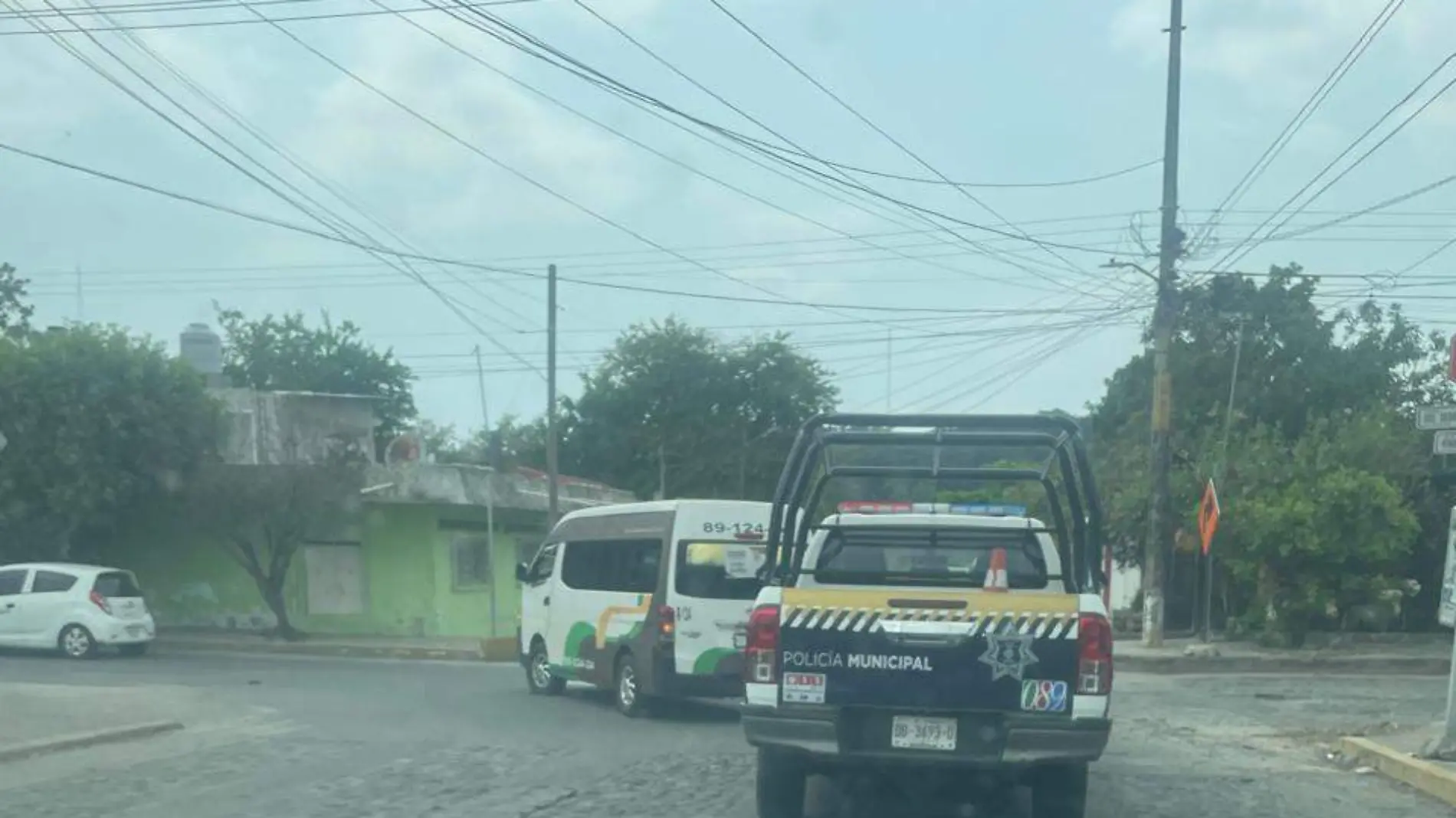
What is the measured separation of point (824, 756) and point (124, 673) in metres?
18.3

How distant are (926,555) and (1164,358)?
56.6ft

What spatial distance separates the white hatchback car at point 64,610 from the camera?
2952cm

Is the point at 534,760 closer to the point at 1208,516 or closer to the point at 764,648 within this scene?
the point at 764,648

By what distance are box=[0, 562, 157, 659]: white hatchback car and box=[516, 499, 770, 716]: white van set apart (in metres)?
11.8

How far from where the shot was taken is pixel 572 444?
54.1 metres

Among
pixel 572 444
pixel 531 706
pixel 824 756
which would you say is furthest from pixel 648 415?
pixel 824 756

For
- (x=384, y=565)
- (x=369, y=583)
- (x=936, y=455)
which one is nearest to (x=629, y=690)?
(x=936, y=455)

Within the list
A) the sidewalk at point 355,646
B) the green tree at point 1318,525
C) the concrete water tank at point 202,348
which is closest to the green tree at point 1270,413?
the green tree at point 1318,525

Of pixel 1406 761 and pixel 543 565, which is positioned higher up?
pixel 543 565

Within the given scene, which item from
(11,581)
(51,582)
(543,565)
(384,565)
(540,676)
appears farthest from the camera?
(384,565)

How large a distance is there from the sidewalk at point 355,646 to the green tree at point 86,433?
3020 mm

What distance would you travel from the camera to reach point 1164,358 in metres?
28.3

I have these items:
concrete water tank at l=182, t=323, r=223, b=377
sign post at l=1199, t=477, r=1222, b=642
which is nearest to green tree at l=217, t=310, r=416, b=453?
concrete water tank at l=182, t=323, r=223, b=377

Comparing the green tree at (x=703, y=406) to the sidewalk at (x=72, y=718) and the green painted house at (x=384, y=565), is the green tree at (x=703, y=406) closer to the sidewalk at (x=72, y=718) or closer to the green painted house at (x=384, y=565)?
the green painted house at (x=384, y=565)
